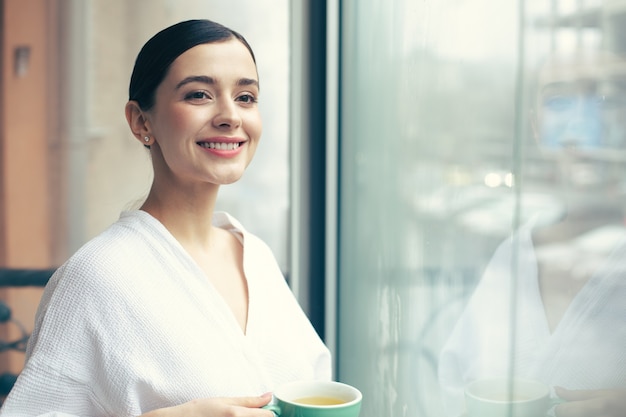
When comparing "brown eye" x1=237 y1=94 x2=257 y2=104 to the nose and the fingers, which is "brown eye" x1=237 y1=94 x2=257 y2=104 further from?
the fingers

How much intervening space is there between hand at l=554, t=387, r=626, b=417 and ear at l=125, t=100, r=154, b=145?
0.70 m

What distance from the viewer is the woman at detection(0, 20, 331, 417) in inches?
37.9

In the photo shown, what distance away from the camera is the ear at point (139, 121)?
3.67 ft

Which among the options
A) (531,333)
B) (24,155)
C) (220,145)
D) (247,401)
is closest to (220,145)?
(220,145)

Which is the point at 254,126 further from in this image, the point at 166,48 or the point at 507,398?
the point at 507,398

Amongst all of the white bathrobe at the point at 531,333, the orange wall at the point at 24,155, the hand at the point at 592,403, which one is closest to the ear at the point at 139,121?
the white bathrobe at the point at 531,333

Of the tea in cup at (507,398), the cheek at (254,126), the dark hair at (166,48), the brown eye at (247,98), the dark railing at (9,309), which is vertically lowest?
the dark railing at (9,309)

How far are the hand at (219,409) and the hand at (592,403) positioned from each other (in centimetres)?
36

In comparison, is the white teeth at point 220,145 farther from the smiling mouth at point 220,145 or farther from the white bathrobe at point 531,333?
the white bathrobe at point 531,333

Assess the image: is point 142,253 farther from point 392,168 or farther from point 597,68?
point 597,68

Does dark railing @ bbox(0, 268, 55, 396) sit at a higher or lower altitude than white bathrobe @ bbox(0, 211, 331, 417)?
lower

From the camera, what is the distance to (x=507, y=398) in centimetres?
86

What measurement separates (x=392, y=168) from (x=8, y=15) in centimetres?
182

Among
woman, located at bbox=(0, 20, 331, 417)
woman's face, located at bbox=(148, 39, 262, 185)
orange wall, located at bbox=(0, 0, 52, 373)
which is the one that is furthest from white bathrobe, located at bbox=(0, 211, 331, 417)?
orange wall, located at bbox=(0, 0, 52, 373)
